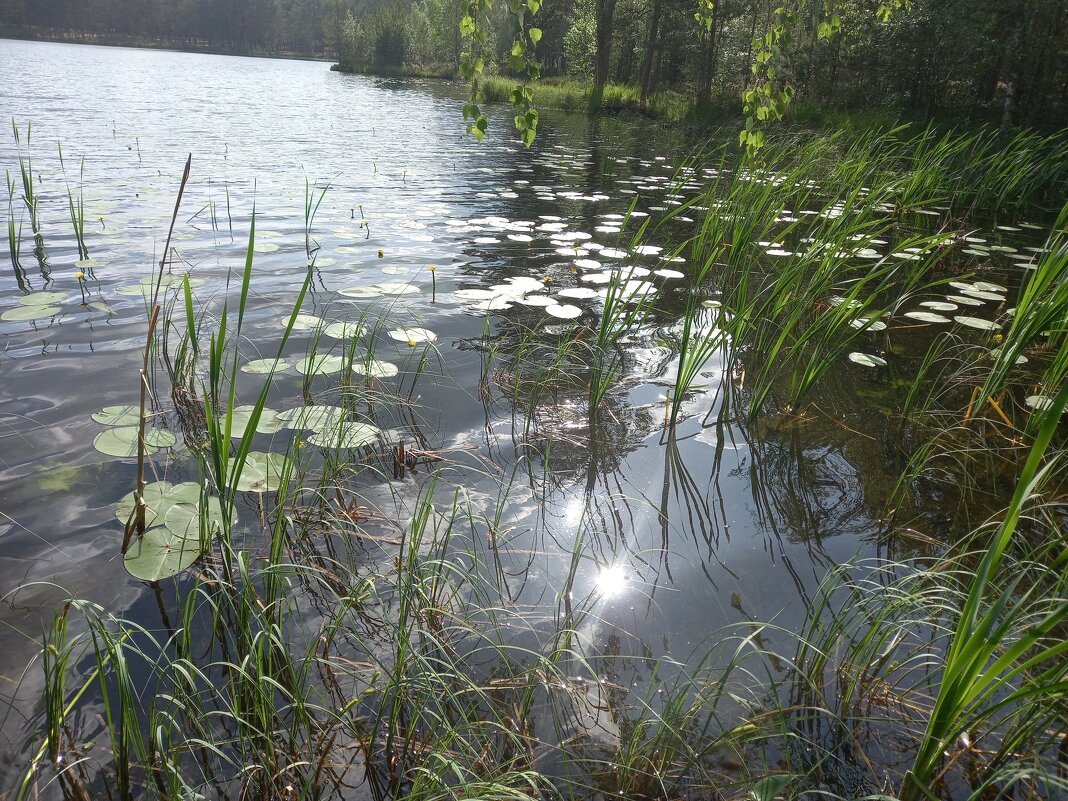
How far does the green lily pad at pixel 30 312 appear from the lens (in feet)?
12.3

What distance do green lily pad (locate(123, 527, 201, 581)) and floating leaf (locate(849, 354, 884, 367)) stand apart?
344 cm

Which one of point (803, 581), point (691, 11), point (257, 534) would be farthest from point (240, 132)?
point (691, 11)

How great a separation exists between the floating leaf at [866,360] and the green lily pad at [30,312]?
4.81 meters

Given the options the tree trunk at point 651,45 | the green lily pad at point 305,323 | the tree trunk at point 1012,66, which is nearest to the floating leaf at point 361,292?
the green lily pad at point 305,323

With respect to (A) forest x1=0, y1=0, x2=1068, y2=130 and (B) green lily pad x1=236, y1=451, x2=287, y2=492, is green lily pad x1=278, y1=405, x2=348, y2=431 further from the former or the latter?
(A) forest x1=0, y1=0, x2=1068, y2=130

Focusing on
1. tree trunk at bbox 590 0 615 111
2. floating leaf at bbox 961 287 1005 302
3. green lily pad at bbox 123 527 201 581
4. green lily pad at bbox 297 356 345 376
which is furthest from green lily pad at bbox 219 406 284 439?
tree trunk at bbox 590 0 615 111

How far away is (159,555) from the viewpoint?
6.37 ft

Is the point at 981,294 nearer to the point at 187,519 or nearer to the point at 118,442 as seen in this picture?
the point at 187,519

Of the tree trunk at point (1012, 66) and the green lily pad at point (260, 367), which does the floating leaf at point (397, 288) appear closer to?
the green lily pad at point (260, 367)

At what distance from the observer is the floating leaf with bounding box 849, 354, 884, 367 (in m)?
3.62

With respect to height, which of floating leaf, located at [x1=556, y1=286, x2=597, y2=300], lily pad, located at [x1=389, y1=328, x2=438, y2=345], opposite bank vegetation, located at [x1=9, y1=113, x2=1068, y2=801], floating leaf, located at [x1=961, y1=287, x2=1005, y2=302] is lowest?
opposite bank vegetation, located at [x1=9, y1=113, x2=1068, y2=801]

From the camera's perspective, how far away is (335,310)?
4.18 meters

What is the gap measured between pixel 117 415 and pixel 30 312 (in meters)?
1.67

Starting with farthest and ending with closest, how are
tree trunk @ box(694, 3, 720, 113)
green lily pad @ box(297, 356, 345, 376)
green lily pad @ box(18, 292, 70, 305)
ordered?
tree trunk @ box(694, 3, 720, 113) → green lily pad @ box(18, 292, 70, 305) → green lily pad @ box(297, 356, 345, 376)
